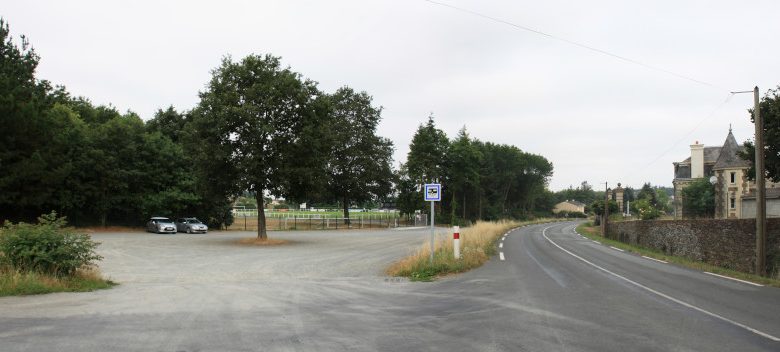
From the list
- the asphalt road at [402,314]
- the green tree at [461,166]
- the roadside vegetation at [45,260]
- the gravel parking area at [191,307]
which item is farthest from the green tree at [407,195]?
the roadside vegetation at [45,260]

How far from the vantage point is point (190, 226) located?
4597cm

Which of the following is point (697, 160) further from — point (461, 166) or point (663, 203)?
point (663, 203)

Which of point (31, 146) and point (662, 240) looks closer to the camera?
point (662, 240)

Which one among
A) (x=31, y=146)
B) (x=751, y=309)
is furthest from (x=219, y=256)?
(x=31, y=146)

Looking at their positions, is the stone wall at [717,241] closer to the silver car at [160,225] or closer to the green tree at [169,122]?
the silver car at [160,225]

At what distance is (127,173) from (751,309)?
1798 inches

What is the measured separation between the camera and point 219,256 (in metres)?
23.0

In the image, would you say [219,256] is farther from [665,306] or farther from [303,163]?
[665,306]

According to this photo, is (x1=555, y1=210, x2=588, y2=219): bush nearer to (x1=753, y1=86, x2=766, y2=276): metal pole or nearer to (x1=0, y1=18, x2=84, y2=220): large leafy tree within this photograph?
(x1=0, y1=18, x2=84, y2=220): large leafy tree

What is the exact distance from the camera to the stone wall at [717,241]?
1891cm

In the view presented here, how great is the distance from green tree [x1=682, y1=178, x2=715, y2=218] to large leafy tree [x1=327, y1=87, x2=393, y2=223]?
3916cm

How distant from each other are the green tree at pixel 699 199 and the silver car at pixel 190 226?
55.9m

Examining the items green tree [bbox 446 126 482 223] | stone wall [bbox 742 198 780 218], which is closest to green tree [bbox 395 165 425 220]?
green tree [bbox 446 126 482 223]

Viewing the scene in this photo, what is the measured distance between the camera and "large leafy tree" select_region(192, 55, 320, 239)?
29.8m
